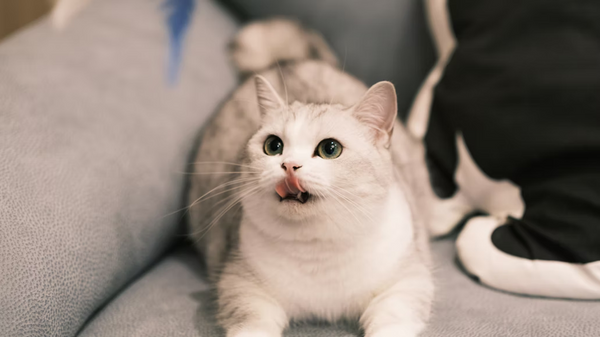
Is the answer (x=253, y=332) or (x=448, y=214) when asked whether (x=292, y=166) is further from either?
(x=448, y=214)

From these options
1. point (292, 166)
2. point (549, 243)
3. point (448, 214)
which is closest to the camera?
point (292, 166)

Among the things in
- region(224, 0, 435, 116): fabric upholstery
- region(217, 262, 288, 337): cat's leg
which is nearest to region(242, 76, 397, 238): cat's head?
region(217, 262, 288, 337): cat's leg

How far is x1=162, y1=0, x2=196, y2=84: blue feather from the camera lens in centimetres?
143

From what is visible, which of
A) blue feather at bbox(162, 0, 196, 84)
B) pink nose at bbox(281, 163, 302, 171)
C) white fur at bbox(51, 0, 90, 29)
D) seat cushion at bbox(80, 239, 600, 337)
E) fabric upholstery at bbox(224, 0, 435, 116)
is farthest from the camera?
fabric upholstery at bbox(224, 0, 435, 116)

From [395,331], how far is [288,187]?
0.37m

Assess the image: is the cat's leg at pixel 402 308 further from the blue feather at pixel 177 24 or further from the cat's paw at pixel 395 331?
the blue feather at pixel 177 24

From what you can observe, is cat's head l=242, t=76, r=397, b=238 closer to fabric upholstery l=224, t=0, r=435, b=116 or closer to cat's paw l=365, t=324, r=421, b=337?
cat's paw l=365, t=324, r=421, b=337

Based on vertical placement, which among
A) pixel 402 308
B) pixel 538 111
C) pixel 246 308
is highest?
pixel 538 111

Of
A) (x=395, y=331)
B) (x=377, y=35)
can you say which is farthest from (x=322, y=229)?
(x=377, y=35)

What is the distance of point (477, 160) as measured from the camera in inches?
49.6

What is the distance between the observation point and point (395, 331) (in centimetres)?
86

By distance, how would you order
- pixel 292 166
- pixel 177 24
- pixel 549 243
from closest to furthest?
1. pixel 292 166
2. pixel 549 243
3. pixel 177 24

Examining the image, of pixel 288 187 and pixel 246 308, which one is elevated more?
pixel 288 187

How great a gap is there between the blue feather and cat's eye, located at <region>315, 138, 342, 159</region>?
749mm
